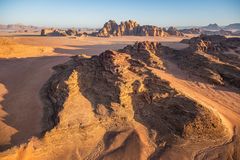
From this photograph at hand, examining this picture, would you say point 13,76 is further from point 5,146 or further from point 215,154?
point 215,154

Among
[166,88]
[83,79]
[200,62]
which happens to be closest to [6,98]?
[83,79]

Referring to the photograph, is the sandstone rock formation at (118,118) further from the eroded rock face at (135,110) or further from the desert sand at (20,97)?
the desert sand at (20,97)

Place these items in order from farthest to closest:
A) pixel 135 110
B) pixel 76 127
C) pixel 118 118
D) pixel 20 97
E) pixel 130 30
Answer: pixel 130 30 < pixel 20 97 < pixel 135 110 < pixel 118 118 < pixel 76 127

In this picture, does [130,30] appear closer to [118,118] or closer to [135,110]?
[135,110]

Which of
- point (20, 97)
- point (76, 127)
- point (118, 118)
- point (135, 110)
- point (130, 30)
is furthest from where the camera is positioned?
point (130, 30)

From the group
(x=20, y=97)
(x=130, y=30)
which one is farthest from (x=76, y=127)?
(x=130, y=30)

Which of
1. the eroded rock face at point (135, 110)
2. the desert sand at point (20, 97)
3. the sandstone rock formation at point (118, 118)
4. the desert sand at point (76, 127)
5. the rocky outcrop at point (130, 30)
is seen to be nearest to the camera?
the desert sand at point (76, 127)

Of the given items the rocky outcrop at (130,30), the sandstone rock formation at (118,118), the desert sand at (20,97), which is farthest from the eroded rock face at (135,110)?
the rocky outcrop at (130,30)

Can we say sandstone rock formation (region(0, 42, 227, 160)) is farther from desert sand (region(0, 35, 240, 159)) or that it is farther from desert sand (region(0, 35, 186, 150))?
desert sand (region(0, 35, 186, 150))
